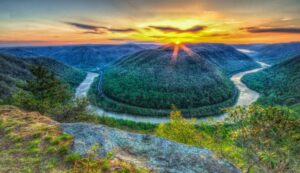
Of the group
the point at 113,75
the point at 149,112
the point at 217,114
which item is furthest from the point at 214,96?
the point at 113,75

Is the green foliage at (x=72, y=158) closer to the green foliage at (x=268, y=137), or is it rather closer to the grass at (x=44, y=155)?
the grass at (x=44, y=155)

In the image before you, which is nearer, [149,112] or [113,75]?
[149,112]

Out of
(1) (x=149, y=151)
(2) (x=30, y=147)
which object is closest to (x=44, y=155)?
(2) (x=30, y=147)

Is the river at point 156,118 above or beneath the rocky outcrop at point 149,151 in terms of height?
beneath

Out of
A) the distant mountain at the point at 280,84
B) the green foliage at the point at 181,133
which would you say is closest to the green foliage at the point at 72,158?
the green foliage at the point at 181,133

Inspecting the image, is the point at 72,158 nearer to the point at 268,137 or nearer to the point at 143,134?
the point at 143,134

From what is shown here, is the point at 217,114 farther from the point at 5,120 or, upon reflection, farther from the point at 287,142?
the point at 5,120

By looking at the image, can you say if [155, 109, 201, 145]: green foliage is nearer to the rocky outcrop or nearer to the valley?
the valley
